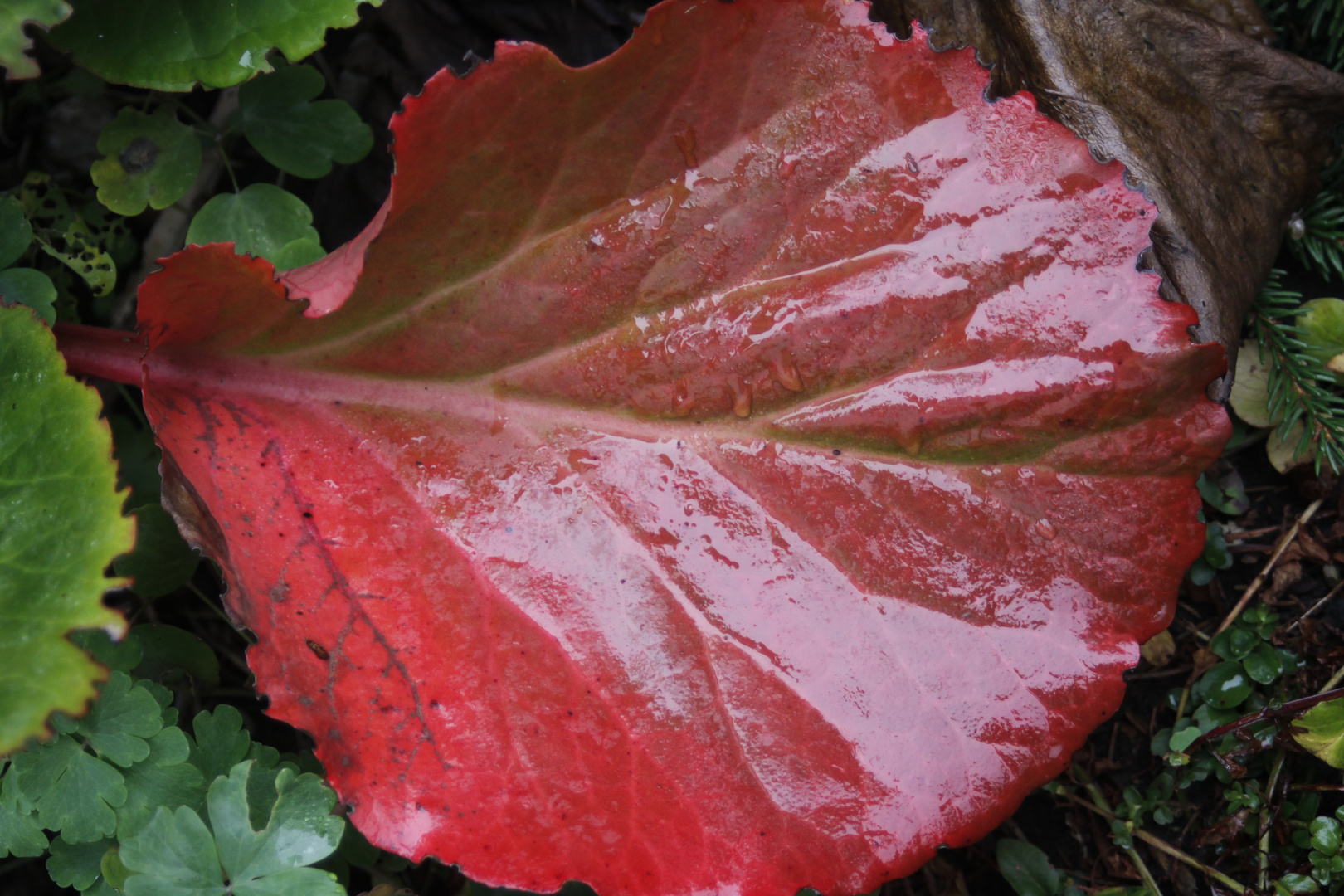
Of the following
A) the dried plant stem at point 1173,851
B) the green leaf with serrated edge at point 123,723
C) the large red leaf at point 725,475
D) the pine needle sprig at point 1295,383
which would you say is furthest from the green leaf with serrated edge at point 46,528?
the pine needle sprig at point 1295,383

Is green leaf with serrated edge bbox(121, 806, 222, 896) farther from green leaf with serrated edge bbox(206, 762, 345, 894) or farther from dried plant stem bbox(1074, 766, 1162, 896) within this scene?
dried plant stem bbox(1074, 766, 1162, 896)

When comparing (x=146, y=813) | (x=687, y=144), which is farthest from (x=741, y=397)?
(x=146, y=813)

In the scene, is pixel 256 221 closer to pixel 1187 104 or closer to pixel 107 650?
pixel 107 650

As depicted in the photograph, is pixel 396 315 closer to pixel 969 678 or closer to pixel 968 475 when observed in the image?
pixel 968 475

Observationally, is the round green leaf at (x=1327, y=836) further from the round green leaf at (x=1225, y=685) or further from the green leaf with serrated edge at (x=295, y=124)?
the green leaf with serrated edge at (x=295, y=124)

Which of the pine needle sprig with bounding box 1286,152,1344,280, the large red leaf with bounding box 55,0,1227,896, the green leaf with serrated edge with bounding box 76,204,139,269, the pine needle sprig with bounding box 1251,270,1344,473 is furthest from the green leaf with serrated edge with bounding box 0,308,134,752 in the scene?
the pine needle sprig with bounding box 1286,152,1344,280

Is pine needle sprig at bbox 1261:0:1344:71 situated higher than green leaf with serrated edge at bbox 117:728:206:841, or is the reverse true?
pine needle sprig at bbox 1261:0:1344:71
